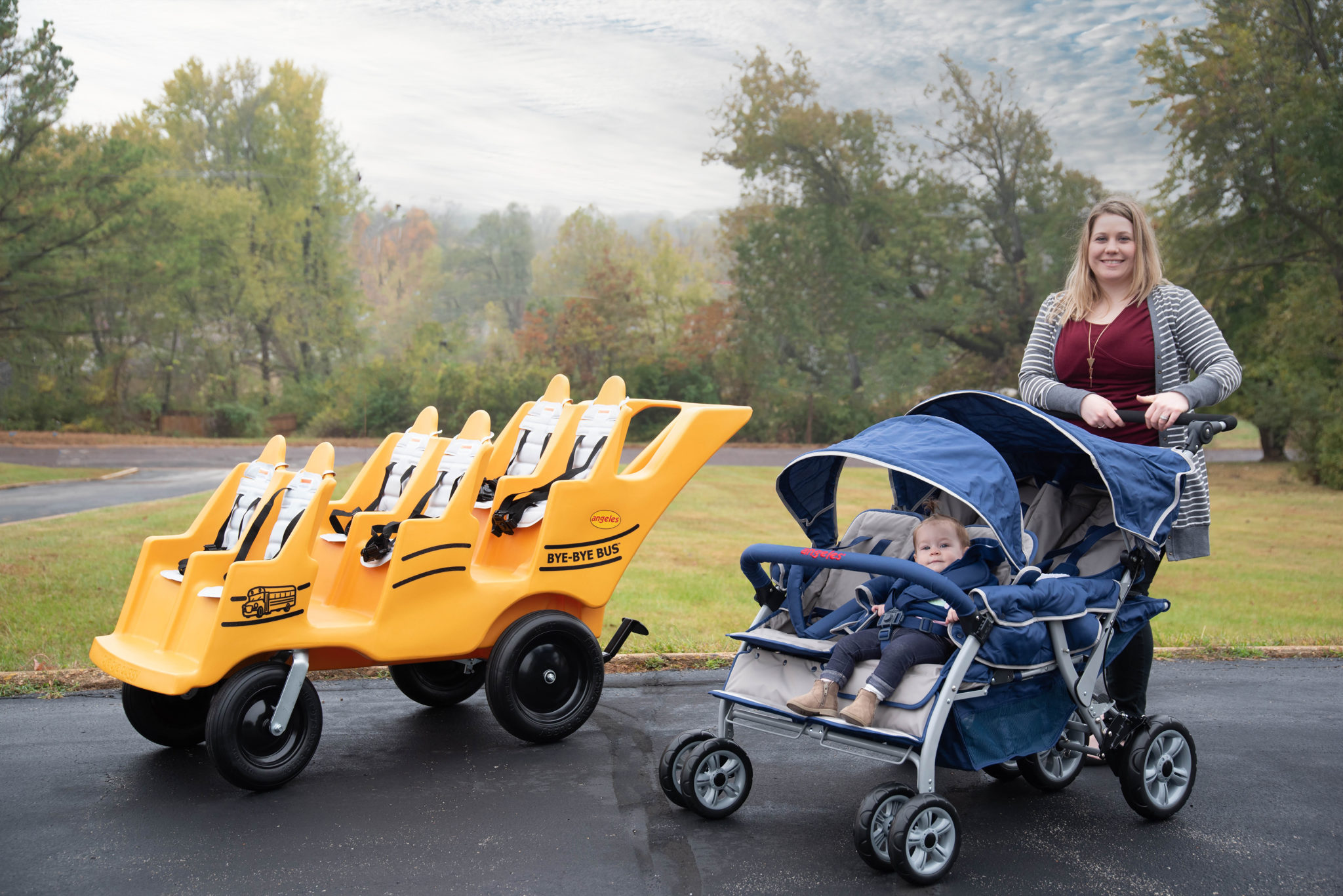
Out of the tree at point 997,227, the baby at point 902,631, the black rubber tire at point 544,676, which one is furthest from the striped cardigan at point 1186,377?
the tree at point 997,227

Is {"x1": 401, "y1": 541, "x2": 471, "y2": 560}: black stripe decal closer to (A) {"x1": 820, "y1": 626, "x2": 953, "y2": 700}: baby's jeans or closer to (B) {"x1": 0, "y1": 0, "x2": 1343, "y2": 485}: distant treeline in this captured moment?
(A) {"x1": 820, "y1": 626, "x2": 953, "y2": 700}: baby's jeans

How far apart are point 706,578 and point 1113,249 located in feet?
22.0

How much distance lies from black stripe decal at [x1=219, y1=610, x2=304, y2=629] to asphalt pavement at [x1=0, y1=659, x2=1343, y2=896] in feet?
2.29

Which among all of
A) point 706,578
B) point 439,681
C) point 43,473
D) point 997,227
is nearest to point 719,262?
point 997,227

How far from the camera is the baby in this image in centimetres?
350

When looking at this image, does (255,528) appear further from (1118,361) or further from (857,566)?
(1118,361)

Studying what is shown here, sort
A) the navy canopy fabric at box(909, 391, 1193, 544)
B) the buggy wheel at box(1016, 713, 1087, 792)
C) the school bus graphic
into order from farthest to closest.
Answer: the buggy wheel at box(1016, 713, 1087, 792) < the school bus graphic < the navy canopy fabric at box(909, 391, 1193, 544)

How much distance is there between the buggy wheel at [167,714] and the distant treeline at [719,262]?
22.7m

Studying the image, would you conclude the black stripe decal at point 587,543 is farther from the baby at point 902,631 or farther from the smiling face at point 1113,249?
the smiling face at point 1113,249

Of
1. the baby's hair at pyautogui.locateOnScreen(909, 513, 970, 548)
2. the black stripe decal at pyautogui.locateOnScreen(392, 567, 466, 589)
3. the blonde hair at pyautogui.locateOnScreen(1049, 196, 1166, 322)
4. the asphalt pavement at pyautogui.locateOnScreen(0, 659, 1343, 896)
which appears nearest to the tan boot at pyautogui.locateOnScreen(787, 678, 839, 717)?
the asphalt pavement at pyautogui.locateOnScreen(0, 659, 1343, 896)

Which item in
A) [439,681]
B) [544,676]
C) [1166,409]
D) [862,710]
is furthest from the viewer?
[439,681]

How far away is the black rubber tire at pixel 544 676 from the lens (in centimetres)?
468

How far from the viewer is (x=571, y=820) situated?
395 cm

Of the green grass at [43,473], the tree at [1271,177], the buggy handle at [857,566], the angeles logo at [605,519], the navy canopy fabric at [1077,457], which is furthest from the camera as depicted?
the tree at [1271,177]
